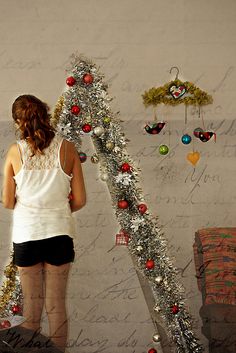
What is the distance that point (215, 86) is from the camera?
2.64 meters

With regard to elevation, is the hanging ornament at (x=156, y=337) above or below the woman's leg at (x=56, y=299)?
below

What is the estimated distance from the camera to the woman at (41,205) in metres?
2.06

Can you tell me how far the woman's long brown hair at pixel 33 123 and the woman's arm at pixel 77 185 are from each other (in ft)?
0.45

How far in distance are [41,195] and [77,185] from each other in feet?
0.56

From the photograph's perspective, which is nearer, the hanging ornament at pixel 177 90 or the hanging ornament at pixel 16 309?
the hanging ornament at pixel 16 309

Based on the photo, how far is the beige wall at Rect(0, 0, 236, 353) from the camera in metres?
2.64

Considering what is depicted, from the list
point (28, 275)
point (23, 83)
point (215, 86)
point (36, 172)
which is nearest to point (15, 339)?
point (28, 275)

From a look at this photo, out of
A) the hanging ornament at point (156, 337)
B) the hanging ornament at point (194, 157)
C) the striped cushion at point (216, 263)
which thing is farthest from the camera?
the hanging ornament at point (194, 157)

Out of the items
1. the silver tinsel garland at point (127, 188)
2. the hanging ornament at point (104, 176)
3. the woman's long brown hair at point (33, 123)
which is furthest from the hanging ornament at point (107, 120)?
the woman's long brown hair at point (33, 123)

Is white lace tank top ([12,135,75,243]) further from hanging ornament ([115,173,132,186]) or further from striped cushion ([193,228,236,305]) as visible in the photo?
striped cushion ([193,228,236,305])

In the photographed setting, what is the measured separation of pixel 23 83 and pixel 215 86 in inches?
36.2

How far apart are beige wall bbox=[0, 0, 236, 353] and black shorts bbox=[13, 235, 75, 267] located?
53 centimetres

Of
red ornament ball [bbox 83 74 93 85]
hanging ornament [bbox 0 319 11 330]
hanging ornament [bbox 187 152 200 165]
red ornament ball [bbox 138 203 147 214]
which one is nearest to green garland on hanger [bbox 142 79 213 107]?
hanging ornament [bbox 187 152 200 165]

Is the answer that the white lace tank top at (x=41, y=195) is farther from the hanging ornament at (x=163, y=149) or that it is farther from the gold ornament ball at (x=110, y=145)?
the hanging ornament at (x=163, y=149)
